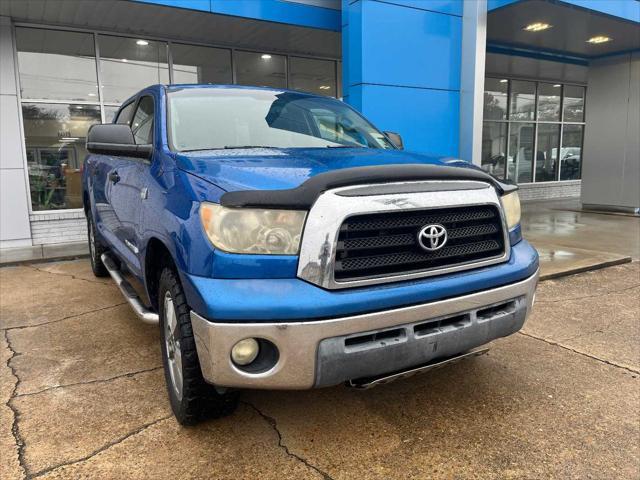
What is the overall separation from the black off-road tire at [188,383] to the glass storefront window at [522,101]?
49.5ft

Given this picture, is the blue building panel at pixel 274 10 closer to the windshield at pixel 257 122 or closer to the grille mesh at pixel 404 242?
the windshield at pixel 257 122

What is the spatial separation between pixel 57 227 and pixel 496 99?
12439mm

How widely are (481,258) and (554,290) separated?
3.33 meters

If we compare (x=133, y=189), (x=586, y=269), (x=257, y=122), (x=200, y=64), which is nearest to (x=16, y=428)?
(x=133, y=189)

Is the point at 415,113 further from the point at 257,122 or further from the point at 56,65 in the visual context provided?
the point at 56,65

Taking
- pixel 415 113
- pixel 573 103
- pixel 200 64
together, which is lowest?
pixel 415 113

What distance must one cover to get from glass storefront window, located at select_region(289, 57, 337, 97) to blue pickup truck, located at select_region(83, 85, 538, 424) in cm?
820

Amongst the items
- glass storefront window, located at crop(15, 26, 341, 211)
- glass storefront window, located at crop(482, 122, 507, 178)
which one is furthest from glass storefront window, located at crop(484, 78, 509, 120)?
glass storefront window, located at crop(15, 26, 341, 211)

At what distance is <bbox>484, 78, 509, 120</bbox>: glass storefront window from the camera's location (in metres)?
14.8

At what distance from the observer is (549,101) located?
53.6 ft

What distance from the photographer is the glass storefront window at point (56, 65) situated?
8266 mm

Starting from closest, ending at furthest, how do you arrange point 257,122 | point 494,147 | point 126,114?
1. point 257,122
2. point 126,114
3. point 494,147

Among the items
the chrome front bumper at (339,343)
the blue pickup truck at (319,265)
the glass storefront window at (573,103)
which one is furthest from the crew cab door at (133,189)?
the glass storefront window at (573,103)

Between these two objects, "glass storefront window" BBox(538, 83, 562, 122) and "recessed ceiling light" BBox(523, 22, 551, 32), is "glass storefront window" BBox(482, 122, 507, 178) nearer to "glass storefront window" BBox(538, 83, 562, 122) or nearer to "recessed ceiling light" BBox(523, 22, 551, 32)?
"glass storefront window" BBox(538, 83, 562, 122)
